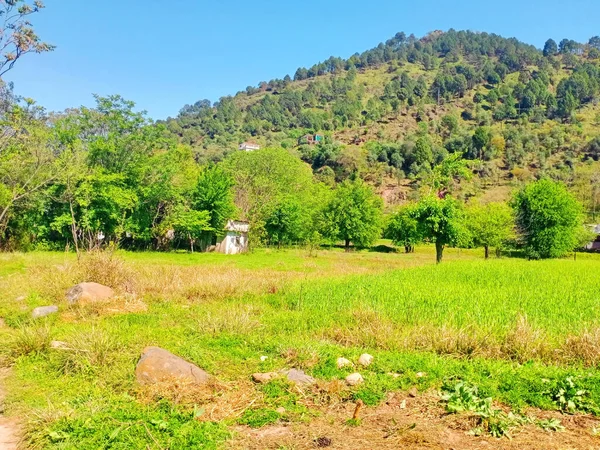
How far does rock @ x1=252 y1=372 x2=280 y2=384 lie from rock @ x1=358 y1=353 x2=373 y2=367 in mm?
1440

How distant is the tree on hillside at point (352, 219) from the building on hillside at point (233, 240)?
1492cm

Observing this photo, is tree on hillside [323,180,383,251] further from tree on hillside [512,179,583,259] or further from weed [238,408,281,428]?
weed [238,408,281,428]

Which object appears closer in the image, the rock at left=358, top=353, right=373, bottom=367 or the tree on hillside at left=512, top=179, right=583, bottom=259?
the rock at left=358, top=353, right=373, bottom=367

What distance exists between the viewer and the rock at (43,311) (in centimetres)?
1049

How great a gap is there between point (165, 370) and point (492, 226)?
159 ft

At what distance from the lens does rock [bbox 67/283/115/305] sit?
1157 centimetres

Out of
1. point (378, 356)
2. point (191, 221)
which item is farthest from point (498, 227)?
point (378, 356)

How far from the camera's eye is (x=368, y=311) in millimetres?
9906

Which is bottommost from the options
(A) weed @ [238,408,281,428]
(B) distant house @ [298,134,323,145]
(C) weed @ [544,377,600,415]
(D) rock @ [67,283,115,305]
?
(A) weed @ [238,408,281,428]

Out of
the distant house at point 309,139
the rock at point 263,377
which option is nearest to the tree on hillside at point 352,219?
the rock at point 263,377

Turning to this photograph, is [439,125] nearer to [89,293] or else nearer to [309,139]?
[309,139]

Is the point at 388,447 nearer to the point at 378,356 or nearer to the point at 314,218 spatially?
the point at 378,356

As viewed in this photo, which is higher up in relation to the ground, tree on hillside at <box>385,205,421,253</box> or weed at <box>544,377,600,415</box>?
tree on hillside at <box>385,205,421,253</box>

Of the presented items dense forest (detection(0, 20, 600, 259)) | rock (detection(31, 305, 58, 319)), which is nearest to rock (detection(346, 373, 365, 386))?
rock (detection(31, 305, 58, 319))
